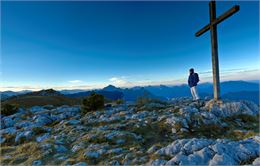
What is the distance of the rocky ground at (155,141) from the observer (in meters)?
4.76

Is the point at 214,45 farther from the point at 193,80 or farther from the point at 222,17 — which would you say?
the point at 193,80

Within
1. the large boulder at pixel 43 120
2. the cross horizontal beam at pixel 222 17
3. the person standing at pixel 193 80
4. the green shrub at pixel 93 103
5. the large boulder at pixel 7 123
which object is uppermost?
the cross horizontal beam at pixel 222 17

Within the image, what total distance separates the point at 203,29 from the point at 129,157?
1008 cm

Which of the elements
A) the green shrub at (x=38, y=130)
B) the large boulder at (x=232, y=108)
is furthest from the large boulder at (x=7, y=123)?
the large boulder at (x=232, y=108)

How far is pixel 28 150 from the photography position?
7223mm

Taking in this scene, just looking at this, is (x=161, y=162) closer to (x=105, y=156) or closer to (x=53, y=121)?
(x=105, y=156)

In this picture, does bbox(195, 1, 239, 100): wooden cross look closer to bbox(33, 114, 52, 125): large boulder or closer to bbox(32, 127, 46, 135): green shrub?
bbox(32, 127, 46, 135): green shrub

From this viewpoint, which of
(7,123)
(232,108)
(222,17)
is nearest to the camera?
(222,17)

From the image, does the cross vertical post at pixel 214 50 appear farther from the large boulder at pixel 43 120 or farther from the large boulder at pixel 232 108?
the large boulder at pixel 43 120

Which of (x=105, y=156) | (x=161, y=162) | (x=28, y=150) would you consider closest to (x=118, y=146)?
(x=105, y=156)

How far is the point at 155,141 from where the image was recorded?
23.1 feet

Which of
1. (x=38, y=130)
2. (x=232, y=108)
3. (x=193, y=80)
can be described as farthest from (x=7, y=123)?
(x=232, y=108)

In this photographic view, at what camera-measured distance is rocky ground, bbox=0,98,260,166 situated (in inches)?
187

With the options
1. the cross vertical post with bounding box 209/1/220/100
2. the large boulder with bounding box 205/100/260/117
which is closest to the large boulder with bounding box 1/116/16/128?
the large boulder with bounding box 205/100/260/117
